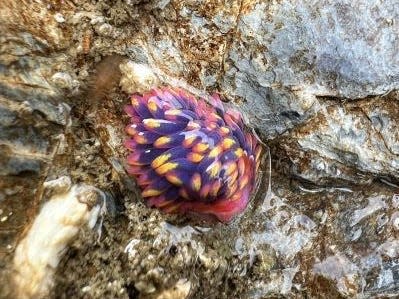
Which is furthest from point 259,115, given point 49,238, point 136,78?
point 49,238

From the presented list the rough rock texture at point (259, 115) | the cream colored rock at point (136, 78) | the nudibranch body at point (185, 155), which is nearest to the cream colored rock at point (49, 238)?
the rough rock texture at point (259, 115)

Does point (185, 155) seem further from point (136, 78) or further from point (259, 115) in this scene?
point (259, 115)

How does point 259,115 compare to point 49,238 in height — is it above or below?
above

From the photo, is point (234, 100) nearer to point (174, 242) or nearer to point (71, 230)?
point (174, 242)

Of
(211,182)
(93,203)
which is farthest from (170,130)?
(93,203)

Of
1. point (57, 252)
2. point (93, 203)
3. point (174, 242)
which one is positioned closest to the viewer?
point (57, 252)

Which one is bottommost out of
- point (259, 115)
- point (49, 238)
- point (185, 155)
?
point (49, 238)

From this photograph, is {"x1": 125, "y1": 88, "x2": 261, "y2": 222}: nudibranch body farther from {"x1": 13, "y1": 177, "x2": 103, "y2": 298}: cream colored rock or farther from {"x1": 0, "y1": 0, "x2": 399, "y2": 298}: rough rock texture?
{"x1": 13, "y1": 177, "x2": 103, "y2": 298}: cream colored rock
